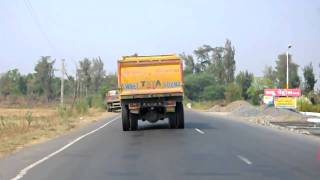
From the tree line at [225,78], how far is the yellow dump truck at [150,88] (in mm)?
72961

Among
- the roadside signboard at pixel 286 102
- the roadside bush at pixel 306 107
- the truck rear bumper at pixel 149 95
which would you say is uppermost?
the truck rear bumper at pixel 149 95

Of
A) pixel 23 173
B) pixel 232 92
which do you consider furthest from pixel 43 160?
pixel 232 92

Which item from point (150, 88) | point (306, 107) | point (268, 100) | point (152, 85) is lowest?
point (306, 107)

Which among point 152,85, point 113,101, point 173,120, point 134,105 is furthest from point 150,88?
point 113,101

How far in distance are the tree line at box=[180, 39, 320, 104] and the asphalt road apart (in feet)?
263

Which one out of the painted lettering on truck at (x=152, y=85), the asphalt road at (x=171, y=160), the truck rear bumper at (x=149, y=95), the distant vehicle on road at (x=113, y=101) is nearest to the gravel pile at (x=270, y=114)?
the distant vehicle on road at (x=113, y=101)

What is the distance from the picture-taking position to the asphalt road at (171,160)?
40.6ft

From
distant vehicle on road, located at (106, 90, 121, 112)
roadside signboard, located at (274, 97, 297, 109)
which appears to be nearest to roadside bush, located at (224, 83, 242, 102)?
distant vehicle on road, located at (106, 90, 121, 112)

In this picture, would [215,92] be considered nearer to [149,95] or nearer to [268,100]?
[268,100]

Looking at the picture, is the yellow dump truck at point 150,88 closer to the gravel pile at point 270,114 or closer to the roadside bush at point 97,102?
the gravel pile at point 270,114

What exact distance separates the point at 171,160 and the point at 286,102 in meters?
37.8

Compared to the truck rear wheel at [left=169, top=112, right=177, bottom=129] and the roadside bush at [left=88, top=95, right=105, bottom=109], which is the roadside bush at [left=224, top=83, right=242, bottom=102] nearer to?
the roadside bush at [left=88, top=95, right=105, bottom=109]

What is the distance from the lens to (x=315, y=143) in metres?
21.0

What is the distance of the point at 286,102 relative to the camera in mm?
51312
